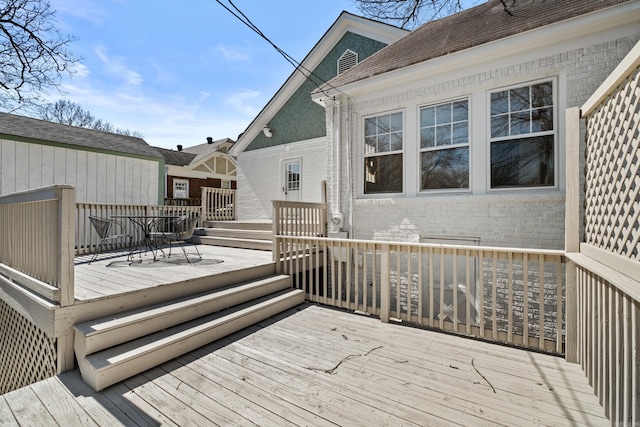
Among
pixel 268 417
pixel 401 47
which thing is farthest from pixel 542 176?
pixel 268 417

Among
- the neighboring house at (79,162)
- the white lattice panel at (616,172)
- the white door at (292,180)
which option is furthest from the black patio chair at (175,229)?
the white lattice panel at (616,172)

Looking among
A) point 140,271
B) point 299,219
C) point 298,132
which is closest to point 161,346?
point 140,271

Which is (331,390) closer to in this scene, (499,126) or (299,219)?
(299,219)

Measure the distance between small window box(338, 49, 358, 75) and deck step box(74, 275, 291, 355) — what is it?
272 inches

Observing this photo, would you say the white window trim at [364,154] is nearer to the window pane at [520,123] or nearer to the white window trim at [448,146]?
the white window trim at [448,146]

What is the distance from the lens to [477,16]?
5773mm

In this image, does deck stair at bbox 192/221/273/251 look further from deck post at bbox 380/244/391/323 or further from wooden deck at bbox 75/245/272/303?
deck post at bbox 380/244/391/323

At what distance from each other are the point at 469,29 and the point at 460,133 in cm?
199

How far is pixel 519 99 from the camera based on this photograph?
185 inches

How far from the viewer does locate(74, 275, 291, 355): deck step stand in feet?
8.63

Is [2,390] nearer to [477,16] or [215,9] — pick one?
[215,9]

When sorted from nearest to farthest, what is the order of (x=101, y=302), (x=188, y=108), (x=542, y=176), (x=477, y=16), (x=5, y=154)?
(x=101, y=302)
(x=542, y=176)
(x=477, y=16)
(x=5, y=154)
(x=188, y=108)

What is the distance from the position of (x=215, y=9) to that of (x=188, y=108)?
10.7 metres

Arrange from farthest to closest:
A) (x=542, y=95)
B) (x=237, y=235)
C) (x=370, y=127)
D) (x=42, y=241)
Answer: (x=237, y=235)
(x=370, y=127)
(x=542, y=95)
(x=42, y=241)
